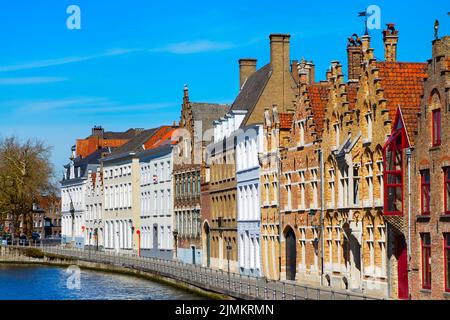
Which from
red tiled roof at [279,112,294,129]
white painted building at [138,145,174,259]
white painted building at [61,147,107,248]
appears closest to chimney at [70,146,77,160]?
white painted building at [61,147,107,248]

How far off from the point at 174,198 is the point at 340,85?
37.5m

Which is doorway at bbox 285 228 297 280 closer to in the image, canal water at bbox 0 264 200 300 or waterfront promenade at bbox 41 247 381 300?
waterfront promenade at bbox 41 247 381 300

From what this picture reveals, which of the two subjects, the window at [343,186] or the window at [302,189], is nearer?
the window at [343,186]

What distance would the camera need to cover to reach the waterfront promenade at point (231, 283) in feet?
139

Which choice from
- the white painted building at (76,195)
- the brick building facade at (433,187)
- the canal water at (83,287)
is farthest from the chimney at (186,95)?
the brick building facade at (433,187)

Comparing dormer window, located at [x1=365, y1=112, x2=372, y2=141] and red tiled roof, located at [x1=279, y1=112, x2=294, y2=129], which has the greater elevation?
red tiled roof, located at [x1=279, y1=112, x2=294, y2=129]

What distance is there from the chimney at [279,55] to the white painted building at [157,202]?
60.9ft

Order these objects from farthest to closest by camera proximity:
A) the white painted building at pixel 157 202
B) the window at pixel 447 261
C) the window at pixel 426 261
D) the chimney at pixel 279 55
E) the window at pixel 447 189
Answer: the white painted building at pixel 157 202 → the chimney at pixel 279 55 → the window at pixel 426 261 → the window at pixel 447 189 → the window at pixel 447 261

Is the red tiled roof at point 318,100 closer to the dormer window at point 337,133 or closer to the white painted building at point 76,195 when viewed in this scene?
the dormer window at point 337,133

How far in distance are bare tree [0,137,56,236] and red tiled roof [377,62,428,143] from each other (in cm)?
7285

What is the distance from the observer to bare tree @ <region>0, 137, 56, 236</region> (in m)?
111

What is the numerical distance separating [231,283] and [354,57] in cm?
1279

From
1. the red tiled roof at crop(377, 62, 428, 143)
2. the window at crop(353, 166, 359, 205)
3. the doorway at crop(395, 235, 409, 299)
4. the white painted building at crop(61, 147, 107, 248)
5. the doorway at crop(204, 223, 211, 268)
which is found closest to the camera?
the doorway at crop(395, 235, 409, 299)
